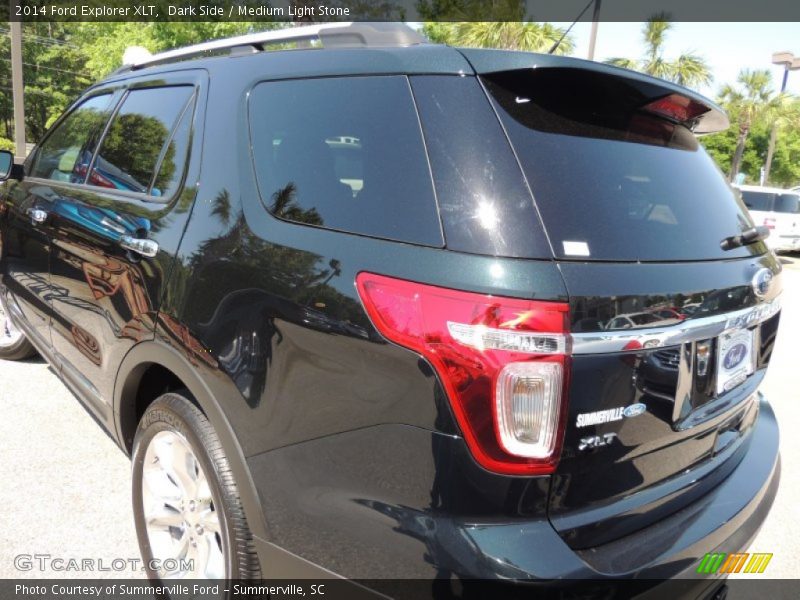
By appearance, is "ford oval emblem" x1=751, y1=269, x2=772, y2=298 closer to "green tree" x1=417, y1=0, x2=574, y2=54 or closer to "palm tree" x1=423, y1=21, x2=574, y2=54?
"green tree" x1=417, y1=0, x2=574, y2=54

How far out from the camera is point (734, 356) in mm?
1794

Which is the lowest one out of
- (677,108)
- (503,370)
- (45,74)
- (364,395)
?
(364,395)

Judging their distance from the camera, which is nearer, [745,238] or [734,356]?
[734,356]

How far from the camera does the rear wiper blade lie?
186 centimetres

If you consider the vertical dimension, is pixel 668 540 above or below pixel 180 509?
above

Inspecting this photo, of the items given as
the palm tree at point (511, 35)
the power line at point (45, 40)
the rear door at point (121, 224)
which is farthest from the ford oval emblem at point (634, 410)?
the power line at point (45, 40)

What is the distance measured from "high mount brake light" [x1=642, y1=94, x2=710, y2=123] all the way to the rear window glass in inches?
1.2

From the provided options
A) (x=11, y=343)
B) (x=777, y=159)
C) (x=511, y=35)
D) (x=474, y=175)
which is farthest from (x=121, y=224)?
(x=777, y=159)

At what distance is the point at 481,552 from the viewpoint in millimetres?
1299

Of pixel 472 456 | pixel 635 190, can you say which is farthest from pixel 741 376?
pixel 472 456

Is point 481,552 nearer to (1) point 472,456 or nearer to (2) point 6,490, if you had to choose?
(1) point 472,456

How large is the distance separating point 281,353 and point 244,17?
18.0 m

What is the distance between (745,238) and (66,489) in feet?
10.2

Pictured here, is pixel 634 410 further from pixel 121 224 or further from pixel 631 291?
pixel 121 224
